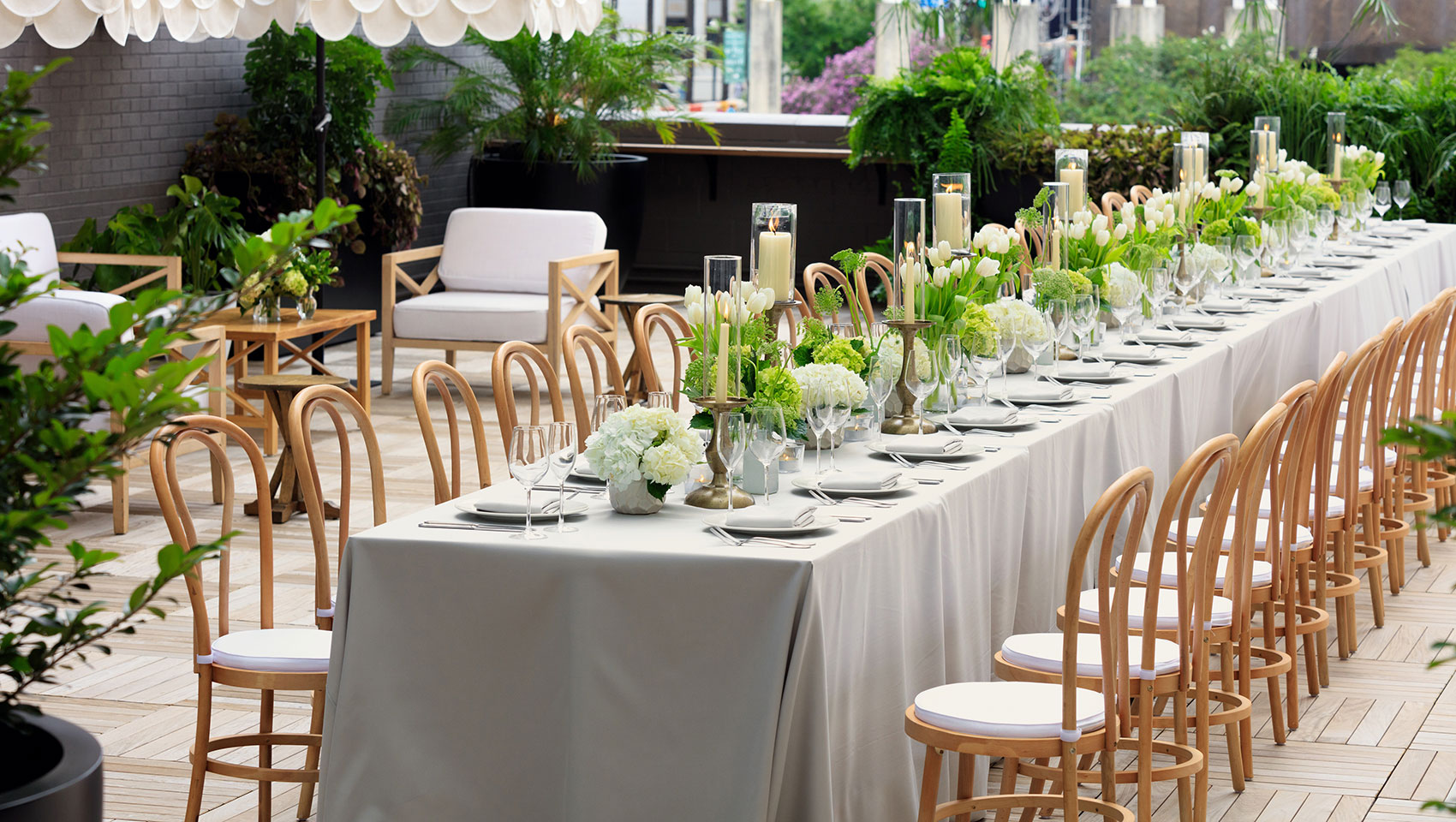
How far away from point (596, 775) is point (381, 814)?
0.38m

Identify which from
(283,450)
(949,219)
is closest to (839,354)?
(949,219)

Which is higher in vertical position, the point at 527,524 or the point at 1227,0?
the point at 1227,0

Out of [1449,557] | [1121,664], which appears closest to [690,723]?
[1121,664]

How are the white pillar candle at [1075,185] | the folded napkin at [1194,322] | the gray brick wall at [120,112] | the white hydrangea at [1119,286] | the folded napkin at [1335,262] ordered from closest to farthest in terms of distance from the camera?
the white hydrangea at [1119,286]
the folded napkin at [1194,322]
the white pillar candle at [1075,185]
the folded napkin at [1335,262]
the gray brick wall at [120,112]

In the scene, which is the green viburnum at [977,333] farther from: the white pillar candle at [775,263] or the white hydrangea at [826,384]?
the white hydrangea at [826,384]

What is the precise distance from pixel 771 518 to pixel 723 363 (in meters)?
0.32

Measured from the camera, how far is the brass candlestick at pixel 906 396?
12.3ft

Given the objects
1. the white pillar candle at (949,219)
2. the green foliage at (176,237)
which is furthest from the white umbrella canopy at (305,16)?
the white pillar candle at (949,219)

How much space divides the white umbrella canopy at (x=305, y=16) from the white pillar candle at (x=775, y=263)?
229 centimetres

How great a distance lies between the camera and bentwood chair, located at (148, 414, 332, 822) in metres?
3.04

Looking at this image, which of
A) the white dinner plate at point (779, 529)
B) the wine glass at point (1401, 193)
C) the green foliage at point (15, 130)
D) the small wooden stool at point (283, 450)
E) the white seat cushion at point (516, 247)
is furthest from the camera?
the white seat cushion at point (516, 247)

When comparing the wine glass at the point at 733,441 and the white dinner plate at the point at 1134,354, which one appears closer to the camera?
the wine glass at the point at 733,441

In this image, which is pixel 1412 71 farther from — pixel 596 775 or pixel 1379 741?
pixel 596 775

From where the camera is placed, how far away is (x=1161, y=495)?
14.8 ft
